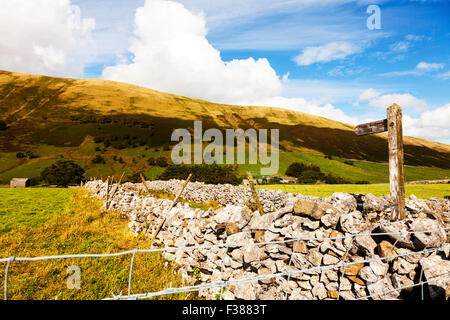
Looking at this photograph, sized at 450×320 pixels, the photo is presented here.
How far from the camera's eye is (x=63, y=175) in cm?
5450

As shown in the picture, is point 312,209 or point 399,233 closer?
point 399,233

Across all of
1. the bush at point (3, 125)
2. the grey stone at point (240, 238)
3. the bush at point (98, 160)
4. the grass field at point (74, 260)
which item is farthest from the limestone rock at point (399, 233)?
the bush at point (3, 125)

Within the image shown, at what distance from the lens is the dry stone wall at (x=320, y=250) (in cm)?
444

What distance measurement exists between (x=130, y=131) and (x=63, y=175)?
1676 inches

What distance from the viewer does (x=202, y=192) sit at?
21.9 meters

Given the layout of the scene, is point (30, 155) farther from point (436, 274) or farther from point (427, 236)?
point (436, 274)

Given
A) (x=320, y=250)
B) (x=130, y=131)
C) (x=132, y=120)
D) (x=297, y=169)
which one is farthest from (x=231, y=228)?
(x=132, y=120)

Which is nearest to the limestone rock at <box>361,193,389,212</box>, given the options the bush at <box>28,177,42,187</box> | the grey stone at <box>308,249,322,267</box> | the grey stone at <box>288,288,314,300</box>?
the grey stone at <box>308,249,322,267</box>

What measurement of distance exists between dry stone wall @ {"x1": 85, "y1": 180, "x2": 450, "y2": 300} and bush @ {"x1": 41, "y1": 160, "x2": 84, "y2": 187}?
56.7 m

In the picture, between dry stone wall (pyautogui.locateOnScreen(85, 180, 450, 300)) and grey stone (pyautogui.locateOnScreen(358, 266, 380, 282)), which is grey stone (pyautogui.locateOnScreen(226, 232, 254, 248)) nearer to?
dry stone wall (pyautogui.locateOnScreen(85, 180, 450, 300))

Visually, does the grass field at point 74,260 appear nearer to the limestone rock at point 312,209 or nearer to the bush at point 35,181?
the limestone rock at point 312,209

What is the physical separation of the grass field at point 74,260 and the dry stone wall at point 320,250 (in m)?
1.17
